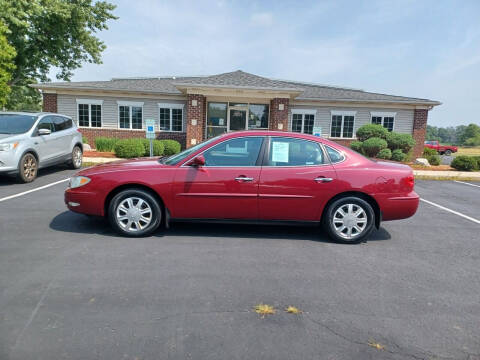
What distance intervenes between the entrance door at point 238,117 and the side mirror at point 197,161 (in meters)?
14.5

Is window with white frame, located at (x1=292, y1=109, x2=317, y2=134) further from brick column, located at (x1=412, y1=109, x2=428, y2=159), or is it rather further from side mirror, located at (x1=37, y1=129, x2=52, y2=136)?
side mirror, located at (x1=37, y1=129, x2=52, y2=136)

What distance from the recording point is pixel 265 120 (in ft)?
62.3

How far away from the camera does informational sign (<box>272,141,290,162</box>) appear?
464 centimetres

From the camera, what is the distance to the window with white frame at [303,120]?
19.9 m

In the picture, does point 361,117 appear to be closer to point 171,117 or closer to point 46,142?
point 171,117

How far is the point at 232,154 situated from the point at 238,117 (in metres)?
14.7

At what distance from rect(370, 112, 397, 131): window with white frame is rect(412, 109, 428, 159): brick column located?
1.34m

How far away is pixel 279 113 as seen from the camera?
58.1 ft

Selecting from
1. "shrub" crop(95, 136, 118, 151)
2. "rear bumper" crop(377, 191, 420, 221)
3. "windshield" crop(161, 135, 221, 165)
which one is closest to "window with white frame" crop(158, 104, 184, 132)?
"shrub" crop(95, 136, 118, 151)

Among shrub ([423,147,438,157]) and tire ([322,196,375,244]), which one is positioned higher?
shrub ([423,147,438,157])

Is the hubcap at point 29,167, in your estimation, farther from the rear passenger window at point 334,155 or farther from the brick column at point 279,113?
the brick column at point 279,113

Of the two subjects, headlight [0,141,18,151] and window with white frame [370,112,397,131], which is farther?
window with white frame [370,112,397,131]

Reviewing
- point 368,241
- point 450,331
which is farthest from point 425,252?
point 450,331

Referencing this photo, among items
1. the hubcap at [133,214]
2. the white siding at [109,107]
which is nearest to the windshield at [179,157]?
the hubcap at [133,214]
